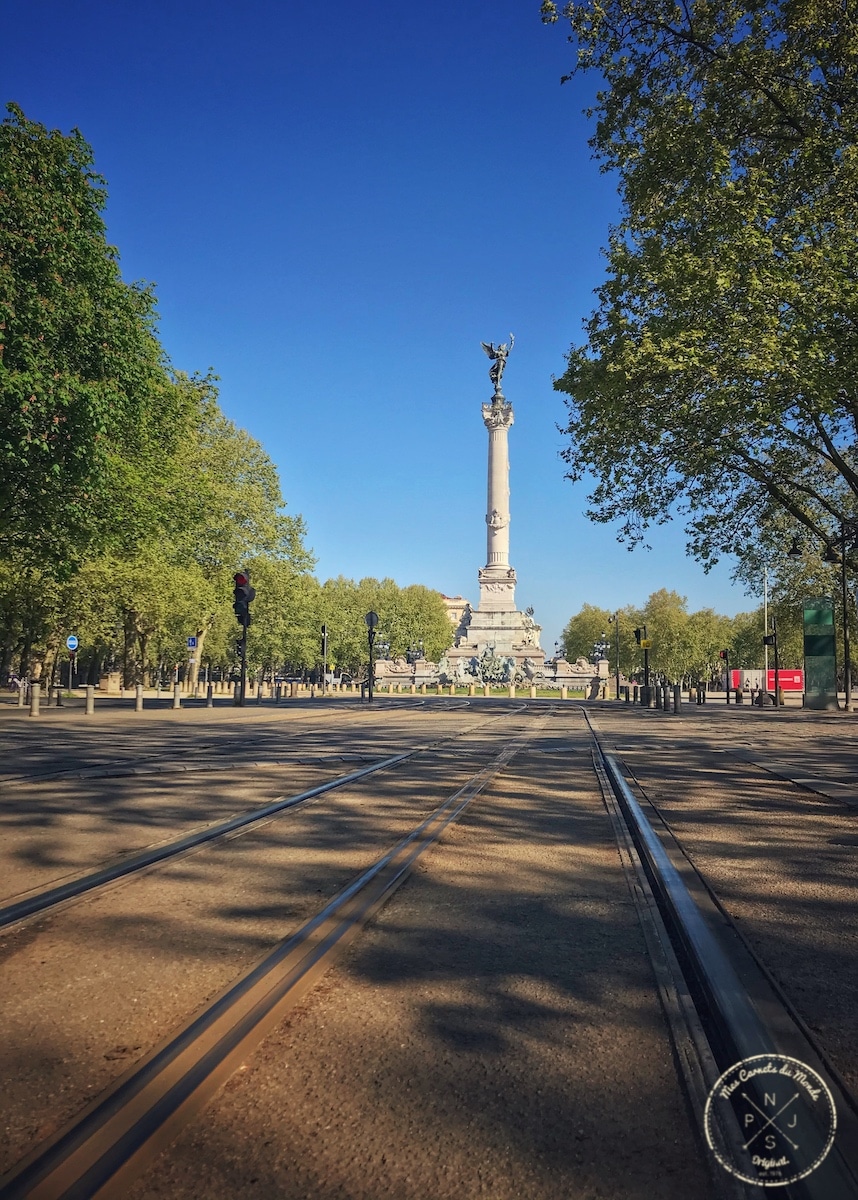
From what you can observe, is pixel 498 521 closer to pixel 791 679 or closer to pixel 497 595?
pixel 497 595

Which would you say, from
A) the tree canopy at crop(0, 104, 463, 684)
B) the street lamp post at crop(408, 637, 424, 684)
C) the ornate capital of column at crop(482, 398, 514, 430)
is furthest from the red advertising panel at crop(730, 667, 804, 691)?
the street lamp post at crop(408, 637, 424, 684)

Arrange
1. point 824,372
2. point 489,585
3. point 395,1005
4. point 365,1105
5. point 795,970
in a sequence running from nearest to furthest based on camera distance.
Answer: point 365,1105
point 395,1005
point 795,970
point 824,372
point 489,585

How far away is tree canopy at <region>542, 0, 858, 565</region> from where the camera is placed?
15.0 metres

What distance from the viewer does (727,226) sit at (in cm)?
1664

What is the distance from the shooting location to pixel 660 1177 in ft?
6.53

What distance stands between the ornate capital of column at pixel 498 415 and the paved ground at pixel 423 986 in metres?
83.0

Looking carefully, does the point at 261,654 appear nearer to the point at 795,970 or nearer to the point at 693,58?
the point at 693,58

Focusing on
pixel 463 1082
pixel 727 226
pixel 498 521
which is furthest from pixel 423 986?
pixel 498 521

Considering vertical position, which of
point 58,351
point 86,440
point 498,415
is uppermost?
point 498,415

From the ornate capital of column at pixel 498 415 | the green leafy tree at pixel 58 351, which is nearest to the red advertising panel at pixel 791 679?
the ornate capital of column at pixel 498 415

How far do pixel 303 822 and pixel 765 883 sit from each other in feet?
12.0

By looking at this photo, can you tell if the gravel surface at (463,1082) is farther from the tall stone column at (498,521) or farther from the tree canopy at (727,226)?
the tall stone column at (498,521)

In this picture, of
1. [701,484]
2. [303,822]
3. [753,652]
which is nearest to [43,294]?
[303,822]

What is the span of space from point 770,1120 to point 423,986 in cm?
140
